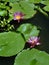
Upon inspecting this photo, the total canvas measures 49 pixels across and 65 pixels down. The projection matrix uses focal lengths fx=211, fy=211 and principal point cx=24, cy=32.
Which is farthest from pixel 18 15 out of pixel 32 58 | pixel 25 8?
pixel 32 58

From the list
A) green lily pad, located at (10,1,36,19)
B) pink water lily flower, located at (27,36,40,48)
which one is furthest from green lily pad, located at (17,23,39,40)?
green lily pad, located at (10,1,36,19)

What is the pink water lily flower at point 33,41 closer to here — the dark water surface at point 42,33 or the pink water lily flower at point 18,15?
the dark water surface at point 42,33

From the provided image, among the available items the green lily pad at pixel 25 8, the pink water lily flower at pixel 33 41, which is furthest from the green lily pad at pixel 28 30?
the green lily pad at pixel 25 8

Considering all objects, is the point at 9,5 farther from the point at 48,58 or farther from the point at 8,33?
the point at 48,58

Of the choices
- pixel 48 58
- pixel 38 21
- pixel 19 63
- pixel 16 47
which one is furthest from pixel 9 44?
pixel 38 21

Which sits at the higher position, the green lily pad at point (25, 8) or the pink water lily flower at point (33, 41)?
the green lily pad at point (25, 8)

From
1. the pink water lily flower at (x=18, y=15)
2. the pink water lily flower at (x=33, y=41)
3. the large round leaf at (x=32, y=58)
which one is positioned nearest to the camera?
the large round leaf at (x=32, y=58)
